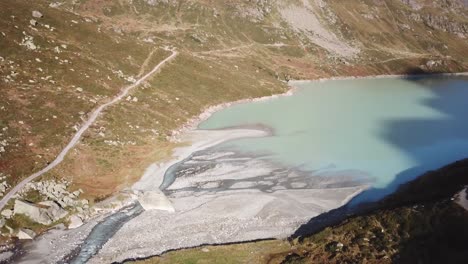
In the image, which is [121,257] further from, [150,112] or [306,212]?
[150,112]

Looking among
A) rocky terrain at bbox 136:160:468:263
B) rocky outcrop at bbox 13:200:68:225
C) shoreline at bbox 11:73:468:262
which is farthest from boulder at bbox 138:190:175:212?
rocky terrain at bbox 136:160:468:263

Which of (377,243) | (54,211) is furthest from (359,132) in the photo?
(54,211)

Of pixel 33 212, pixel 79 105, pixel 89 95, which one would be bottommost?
pixel 33 212

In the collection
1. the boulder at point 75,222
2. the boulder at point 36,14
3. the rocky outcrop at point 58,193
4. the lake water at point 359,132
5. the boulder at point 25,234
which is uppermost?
the boulder at point 36,14

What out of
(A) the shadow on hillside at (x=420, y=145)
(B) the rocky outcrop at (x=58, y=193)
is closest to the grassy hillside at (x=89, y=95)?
(B) the rocky outcrop at (x=58, y=193)

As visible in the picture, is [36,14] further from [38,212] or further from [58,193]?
[38,212]

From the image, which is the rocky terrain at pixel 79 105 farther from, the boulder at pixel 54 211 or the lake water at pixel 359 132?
the lake water at pixel 359 132
